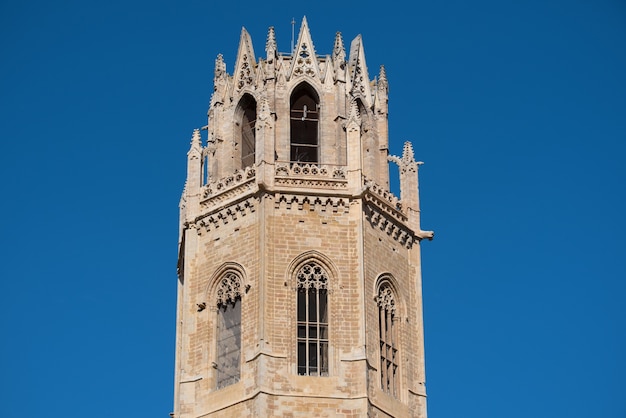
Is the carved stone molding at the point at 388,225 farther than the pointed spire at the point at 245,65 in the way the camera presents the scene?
No

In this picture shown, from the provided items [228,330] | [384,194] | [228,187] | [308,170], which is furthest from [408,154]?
[228,330]

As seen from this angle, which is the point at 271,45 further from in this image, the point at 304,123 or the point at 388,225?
the point at 388,225

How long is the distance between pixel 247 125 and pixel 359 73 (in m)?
4.37

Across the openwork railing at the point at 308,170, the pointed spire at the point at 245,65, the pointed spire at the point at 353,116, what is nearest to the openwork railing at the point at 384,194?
the openwork railing at the point at 308,170

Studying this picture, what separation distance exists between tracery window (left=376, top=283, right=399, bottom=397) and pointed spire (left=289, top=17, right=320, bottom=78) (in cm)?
828

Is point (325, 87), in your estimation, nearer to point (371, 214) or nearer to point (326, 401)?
point (371, 214)

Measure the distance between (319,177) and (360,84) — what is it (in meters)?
5.51

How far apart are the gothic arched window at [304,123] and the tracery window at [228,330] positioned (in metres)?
6.19

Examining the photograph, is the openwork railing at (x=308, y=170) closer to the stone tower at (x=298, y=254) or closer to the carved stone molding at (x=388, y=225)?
the stone tower at (x=298, y=254)

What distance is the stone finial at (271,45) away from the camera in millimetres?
60562

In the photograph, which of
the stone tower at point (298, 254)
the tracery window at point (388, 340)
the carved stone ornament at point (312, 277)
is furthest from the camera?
the carved stone ornament at point (312, 277)

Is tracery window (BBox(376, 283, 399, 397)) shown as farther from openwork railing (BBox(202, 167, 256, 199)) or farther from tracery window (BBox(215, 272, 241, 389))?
openwork railing (BBox(202, 167, 256, 199))

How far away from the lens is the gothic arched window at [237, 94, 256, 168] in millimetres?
61156

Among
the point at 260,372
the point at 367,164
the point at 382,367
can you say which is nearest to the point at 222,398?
the point at 260,372
